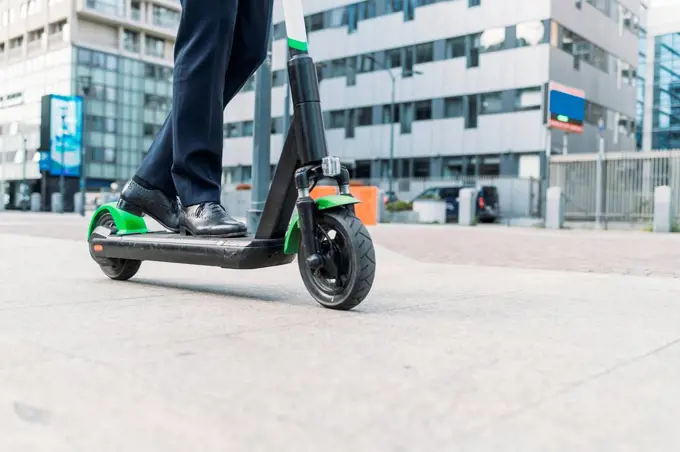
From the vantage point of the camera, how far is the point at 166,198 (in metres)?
4.14

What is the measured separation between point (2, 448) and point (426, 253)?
7.29m

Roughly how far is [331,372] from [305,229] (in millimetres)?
1206

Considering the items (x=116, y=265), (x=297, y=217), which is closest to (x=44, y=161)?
(x=116, y=265)

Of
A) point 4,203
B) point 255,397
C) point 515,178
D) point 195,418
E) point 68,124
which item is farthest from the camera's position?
point 4,203

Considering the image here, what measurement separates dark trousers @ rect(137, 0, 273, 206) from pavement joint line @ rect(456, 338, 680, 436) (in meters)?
2.26

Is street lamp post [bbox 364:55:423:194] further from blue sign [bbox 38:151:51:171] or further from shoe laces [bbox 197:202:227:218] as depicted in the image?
shoe laces [bbox 197:202:227:218]

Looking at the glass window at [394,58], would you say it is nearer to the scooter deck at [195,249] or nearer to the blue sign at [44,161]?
the blue sign at [44,161]

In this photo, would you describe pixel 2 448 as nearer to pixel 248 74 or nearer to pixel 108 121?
pixel 248 74

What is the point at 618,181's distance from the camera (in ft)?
79.4

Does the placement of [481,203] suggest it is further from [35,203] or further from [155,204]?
[35,203]

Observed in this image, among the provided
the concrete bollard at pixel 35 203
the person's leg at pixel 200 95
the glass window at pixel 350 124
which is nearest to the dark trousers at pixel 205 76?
the person's leg at pixel 200 95

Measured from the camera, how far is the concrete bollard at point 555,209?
78.6ft

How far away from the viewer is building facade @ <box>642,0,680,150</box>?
71312mm

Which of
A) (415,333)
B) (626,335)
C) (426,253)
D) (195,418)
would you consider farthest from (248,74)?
(426,253)
